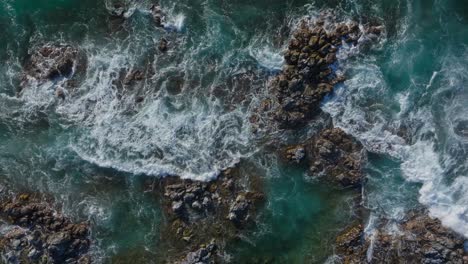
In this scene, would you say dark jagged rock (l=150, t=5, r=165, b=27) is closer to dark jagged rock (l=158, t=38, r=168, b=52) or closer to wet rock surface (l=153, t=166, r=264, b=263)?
dark jagged rock (l=158, t=38, r=168, b=52)

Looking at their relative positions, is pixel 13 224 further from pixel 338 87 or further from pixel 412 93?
pixel 412 93

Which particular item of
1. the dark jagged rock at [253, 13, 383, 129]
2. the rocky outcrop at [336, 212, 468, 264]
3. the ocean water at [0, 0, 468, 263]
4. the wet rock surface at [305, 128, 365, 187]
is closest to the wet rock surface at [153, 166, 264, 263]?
the ocean water at [0, 0, 468, 263]

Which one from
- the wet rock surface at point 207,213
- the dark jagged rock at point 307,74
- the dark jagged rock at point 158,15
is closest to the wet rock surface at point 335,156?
the dark jagged rock at point 307,74

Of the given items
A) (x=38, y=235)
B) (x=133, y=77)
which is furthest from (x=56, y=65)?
(x=38, y=235)

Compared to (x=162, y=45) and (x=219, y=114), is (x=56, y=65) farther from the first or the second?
(x=219, y=114)

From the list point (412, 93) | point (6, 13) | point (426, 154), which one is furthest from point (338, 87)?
point (6, 13)

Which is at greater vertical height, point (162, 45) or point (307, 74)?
point (162, 45)
